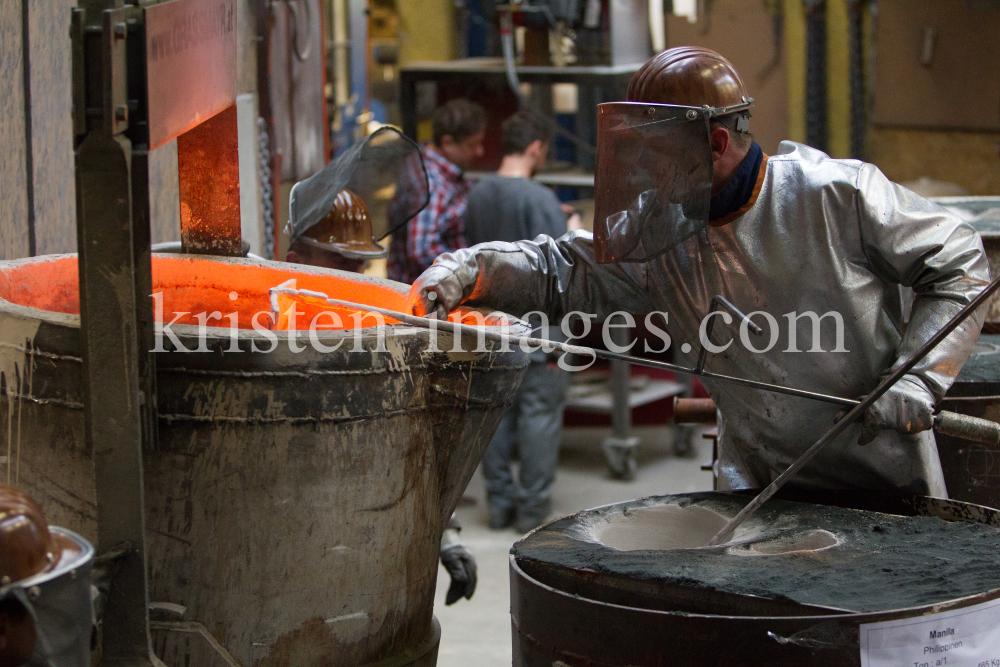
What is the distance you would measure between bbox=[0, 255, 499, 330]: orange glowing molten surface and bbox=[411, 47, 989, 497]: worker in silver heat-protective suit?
318mm

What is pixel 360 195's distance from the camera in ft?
10.0

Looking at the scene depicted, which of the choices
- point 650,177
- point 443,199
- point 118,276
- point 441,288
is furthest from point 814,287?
point 443,199

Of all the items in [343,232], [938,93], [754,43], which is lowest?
[343,232]

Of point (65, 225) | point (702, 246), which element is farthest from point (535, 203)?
point (702, 246)

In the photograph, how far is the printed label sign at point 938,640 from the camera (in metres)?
1.57

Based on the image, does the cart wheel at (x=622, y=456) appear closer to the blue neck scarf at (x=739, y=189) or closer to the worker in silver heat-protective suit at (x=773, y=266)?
the worker in silver heat-protective suit at (x=773, y=266)

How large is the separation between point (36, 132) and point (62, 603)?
77.1 inches

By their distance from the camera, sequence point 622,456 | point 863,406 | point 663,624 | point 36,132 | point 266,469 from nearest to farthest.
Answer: point 663,624
point 266,469
point 863,406
point 36,132
point 622,456

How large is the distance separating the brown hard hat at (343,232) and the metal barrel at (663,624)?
1.29m

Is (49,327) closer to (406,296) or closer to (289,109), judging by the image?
(406,296)

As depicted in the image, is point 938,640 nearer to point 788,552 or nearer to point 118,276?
point 788,552

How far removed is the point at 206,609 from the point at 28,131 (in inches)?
64.5

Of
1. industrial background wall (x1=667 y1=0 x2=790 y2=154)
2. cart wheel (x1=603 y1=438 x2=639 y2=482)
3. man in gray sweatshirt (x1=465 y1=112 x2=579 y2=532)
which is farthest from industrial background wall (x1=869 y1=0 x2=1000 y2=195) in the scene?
man in gray sweatshirt (x1=465 y1=112 x2=579 y2=532)

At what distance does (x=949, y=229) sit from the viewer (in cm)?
205
